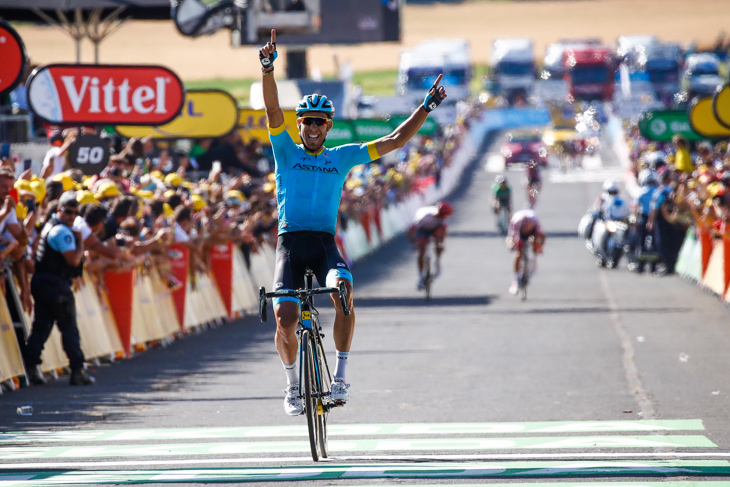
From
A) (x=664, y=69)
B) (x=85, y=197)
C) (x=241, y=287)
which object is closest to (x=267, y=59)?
(x=85, y=197)

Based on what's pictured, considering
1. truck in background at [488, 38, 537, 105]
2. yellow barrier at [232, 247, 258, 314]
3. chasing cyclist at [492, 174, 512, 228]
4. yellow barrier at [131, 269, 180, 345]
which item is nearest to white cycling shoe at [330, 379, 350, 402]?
yellow barrier at [131, 269, 180, 345]

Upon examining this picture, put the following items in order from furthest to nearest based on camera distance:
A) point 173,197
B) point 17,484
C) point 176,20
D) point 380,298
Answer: point 380,298
point 176,20
point 173,197
point 17,484

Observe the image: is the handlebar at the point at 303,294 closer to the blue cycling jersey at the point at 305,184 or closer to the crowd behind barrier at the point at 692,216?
the blue cycling jersey at the point at 305,184

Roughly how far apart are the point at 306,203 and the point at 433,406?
3204 mm

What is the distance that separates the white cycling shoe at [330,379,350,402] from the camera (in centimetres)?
799

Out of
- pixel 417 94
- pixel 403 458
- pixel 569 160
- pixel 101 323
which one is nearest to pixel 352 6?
pixel 417 94

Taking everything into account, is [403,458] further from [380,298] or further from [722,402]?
[380,298]

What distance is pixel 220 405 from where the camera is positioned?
11.0 metres

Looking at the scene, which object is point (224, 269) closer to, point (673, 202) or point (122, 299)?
point (122, 299)

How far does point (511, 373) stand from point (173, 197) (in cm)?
613

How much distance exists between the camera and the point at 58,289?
12.2 metres

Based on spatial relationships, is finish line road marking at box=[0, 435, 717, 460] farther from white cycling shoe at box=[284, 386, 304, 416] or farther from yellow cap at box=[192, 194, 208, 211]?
yellow cap at box=[192, 194, 208, 211]

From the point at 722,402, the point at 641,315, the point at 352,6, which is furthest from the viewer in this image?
the point at 352,6

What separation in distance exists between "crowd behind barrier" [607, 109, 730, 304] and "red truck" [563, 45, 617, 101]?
44.5m
